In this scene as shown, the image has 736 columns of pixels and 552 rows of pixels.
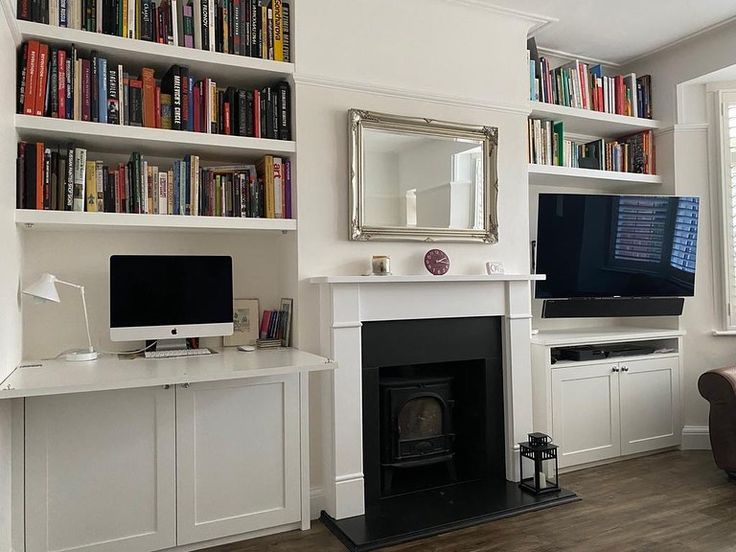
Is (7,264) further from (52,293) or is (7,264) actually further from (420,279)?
(420,279)

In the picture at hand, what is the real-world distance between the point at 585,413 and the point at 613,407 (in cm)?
24

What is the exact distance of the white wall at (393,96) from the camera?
9.68 feet

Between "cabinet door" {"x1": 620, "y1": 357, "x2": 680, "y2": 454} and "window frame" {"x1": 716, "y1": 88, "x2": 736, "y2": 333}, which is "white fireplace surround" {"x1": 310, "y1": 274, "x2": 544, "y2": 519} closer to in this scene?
"cabinet door" {"x1": 620, "y1": 357, "x2": 680, "y2": 454}

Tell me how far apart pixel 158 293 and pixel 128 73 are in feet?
3.68

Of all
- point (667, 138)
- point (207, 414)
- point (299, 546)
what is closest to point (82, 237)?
point (207, 414)

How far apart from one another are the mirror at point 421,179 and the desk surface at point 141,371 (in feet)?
2.78

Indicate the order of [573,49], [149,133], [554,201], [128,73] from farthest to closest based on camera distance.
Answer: [573,49], [554,201], [128,73], [149,133]

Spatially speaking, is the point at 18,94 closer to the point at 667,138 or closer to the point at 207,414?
the point at 207,414

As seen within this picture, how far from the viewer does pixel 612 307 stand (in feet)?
12.9

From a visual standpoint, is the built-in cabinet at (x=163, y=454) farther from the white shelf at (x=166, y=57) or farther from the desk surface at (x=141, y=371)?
the white shelf at (x=166, y=57)

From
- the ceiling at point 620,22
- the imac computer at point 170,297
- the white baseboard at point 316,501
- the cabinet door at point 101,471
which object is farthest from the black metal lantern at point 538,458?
the ceiling at point 620,22

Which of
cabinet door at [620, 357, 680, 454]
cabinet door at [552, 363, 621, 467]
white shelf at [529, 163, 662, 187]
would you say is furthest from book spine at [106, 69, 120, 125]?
cabinet door at [620, 357, 680, 454]

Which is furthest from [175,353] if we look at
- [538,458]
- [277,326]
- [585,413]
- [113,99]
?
[585,413]

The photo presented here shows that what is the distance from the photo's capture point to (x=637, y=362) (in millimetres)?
3775
